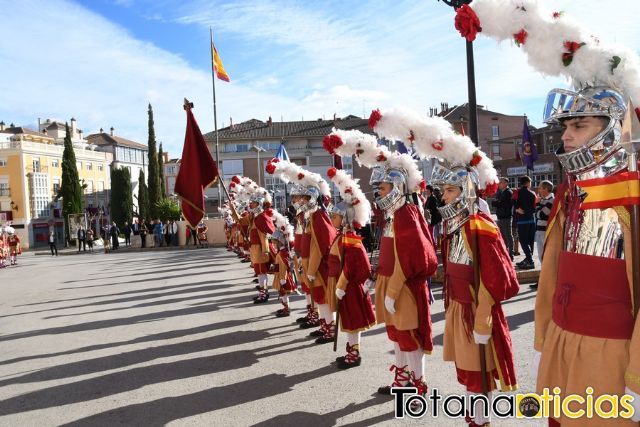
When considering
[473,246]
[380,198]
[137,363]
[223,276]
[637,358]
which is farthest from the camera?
[223,276]

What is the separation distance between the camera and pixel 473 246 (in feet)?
12.0

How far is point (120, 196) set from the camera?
210ft

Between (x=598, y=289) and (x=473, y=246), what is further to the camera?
(x=473, y=246)

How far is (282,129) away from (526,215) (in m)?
50.3

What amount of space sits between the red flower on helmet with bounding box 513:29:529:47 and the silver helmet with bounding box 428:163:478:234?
143 centimetres

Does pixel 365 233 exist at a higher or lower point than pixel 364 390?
higher

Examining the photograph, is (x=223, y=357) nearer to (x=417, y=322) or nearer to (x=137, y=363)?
(x=137, y=363)

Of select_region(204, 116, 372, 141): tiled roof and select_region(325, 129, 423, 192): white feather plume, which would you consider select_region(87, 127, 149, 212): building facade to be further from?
select_region(325, 129, 423, 192): white feather plume

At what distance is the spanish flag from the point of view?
27016 millimetres

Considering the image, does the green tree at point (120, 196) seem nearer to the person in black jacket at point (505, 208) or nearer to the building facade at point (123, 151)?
the building facade at point (123, 151)

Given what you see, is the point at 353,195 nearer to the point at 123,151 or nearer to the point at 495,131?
the point at 495,131

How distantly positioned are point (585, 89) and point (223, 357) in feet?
18.2

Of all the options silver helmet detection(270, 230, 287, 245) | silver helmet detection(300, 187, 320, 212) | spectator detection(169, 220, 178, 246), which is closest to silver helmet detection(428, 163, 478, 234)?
silver helmet detection(300, 187, 320, 212)

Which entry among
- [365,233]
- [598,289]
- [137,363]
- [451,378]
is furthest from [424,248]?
[365,233]
